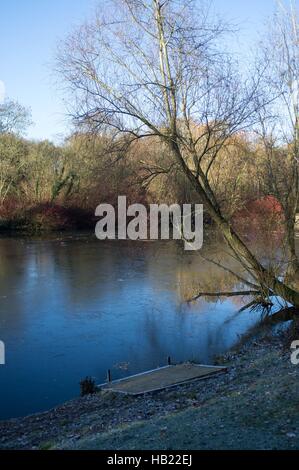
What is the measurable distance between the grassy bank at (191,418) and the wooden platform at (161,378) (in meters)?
0.16

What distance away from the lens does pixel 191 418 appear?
4227mm

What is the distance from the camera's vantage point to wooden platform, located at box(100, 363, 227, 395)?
19.2 feet

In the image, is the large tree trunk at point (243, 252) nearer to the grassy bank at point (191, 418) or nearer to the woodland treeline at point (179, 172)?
the woodland treeline at point (179, 172)

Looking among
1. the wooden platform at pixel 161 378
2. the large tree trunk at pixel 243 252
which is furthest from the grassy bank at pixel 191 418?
the large tree trunk at pixel 243 252

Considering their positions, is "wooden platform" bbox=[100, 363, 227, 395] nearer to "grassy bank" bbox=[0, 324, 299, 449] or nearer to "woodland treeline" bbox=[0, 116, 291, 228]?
"grassy bank" bbox=[0, 324, 299, 449]

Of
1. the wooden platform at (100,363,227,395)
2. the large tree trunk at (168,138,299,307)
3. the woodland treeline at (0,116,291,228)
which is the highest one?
the woodland treeline at (0,116,291,228)

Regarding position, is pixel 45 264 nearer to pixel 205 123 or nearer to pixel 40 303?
pixel 40 303

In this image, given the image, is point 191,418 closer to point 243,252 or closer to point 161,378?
point 161,378

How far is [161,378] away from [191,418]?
1.97 metres

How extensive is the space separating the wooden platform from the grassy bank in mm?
160

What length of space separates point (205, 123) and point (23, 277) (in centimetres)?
690

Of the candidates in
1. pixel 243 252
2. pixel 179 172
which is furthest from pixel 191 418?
pixel 179 172

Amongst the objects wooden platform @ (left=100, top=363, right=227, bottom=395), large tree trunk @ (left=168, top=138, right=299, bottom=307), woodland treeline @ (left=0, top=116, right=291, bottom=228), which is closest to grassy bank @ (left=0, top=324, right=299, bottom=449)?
wooden platform @ (left=100, top=363, right=227, bottom=395)

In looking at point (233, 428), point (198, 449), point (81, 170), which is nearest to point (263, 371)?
point (233, 428)
